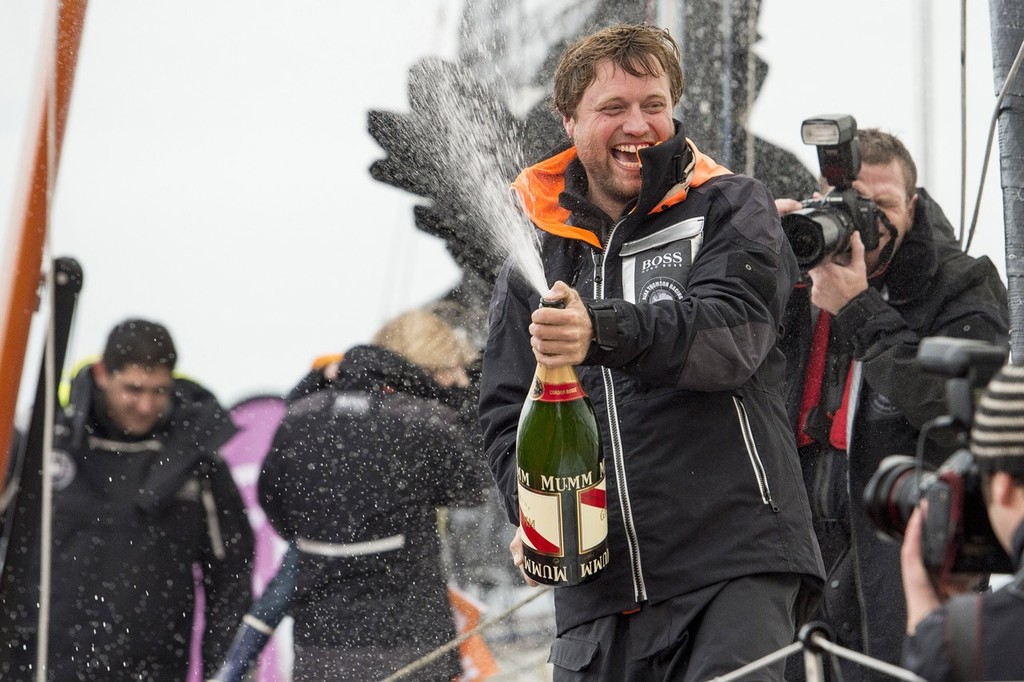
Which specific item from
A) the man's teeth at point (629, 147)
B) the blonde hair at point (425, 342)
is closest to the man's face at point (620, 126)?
the man's teeth at point (629, 147)

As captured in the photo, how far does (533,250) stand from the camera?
8.80ft

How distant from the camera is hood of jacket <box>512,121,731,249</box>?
8.27 feet

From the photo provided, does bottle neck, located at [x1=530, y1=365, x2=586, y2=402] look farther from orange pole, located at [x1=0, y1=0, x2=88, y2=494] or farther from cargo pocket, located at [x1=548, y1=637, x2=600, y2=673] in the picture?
orange pole, located at [x1=0, y1=0, x2=88, y2=494]

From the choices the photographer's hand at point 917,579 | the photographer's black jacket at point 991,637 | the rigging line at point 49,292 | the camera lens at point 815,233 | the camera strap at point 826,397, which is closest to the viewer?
the photographer's black jacket at point 991,637

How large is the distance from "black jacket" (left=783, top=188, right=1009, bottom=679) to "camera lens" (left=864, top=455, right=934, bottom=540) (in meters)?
1.25

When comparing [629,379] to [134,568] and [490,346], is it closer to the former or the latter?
[490,346]

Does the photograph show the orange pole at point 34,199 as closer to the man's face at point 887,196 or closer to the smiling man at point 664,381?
the smiling man at point 664,381

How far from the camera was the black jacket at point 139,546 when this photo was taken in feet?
13.9

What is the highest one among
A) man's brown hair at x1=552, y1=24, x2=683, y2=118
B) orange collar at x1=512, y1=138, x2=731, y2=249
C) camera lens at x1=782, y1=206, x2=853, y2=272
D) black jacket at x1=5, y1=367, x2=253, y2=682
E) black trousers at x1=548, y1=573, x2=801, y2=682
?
man's brown hair at x1=552, y1=24, x2=683, y2=118

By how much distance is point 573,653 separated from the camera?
2.55 meters

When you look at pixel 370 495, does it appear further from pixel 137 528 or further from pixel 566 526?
pixel 566 526

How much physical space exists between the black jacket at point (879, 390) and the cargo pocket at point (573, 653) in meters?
0.88

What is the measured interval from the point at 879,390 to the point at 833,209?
1.39 feet

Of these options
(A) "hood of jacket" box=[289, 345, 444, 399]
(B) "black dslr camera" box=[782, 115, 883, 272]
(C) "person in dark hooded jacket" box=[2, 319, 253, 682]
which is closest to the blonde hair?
(A) "hood of jacket" box=[289, 345, 444, 399]
